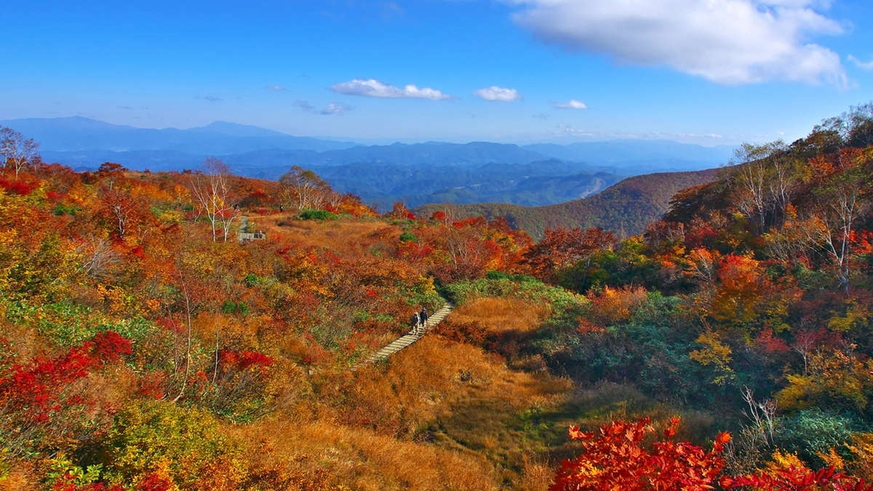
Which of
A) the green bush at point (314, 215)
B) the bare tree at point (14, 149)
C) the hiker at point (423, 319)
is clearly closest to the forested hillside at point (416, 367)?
the hiker at point (423, 319)

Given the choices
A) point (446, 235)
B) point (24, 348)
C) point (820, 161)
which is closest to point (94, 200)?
point (446, 235)

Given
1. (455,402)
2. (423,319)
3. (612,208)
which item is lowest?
(455,402)

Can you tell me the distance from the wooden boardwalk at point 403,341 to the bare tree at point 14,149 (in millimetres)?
32961

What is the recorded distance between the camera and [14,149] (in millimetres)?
31406

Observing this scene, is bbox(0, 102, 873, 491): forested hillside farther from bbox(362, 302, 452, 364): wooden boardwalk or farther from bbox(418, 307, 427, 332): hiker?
bbox(418, 307, 427, 332): hiker

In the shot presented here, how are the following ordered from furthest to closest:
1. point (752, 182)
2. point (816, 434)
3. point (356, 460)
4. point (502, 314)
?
point (752, 182)
point (502, 314)
point (356, 460)
point (816, 434)

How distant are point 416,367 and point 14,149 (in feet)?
122

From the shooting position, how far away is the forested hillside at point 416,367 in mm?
5328

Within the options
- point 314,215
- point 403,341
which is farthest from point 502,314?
point 314,215

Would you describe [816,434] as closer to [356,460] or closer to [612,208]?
[356,460]

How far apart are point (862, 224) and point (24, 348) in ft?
96.3

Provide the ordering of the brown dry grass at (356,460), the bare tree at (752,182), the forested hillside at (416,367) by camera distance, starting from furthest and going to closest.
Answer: the bare tree at (752,182) → the brown dry grass at (356,460) → the forested hillside at (416,367)

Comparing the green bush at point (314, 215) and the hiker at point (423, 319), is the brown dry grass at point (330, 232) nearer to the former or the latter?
the green bush at point (314, 215)

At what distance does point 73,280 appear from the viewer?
11.3 meters
